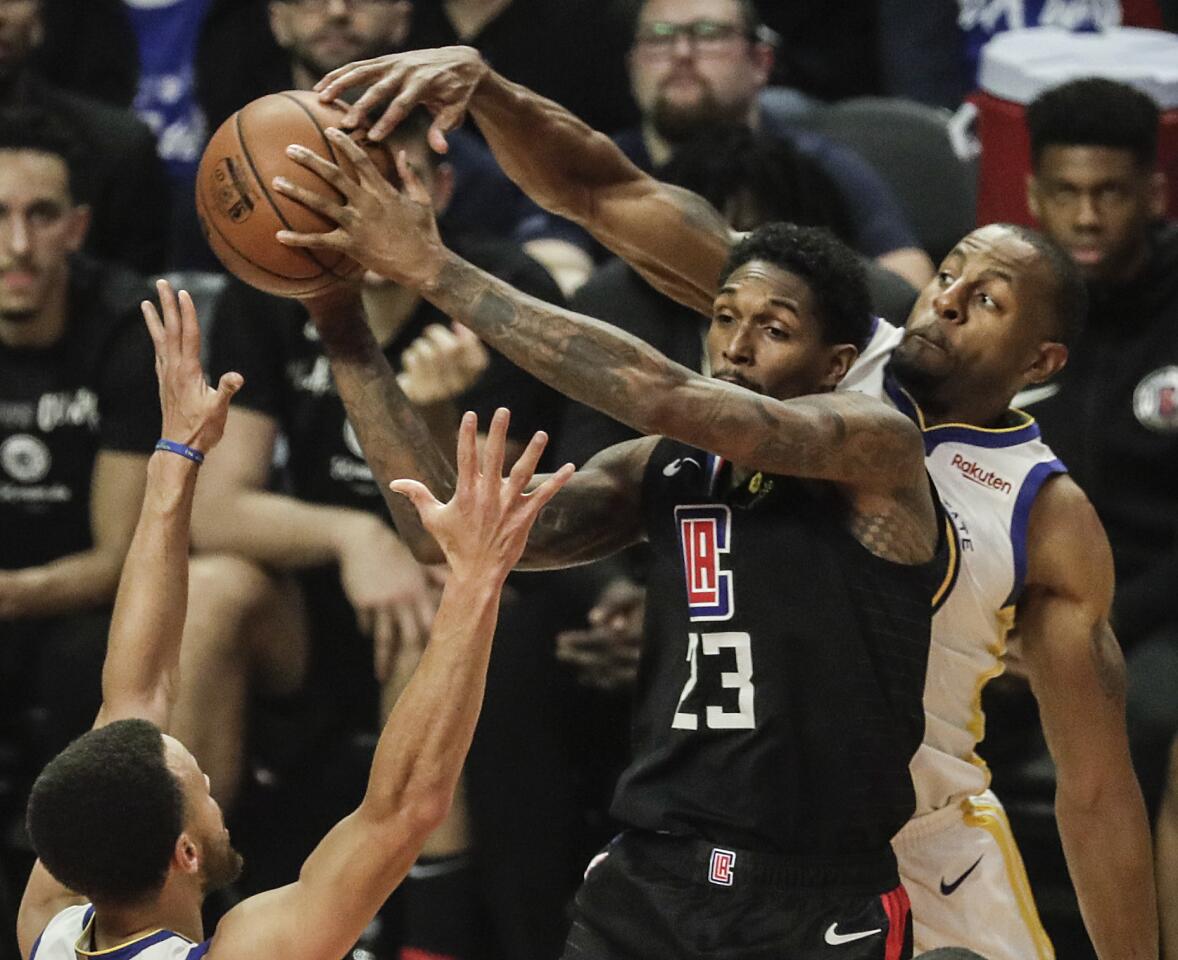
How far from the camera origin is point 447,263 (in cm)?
341

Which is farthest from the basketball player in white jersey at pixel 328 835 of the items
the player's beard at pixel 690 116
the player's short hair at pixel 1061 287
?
the player's beard at pixel 690 116

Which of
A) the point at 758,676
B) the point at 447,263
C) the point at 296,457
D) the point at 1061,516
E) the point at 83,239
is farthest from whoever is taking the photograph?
the point at 83,239

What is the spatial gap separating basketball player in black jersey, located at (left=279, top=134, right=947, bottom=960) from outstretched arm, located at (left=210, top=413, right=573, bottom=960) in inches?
14.0

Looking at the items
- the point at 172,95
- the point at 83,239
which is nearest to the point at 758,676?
the point at 83,239

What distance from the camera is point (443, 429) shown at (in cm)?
459

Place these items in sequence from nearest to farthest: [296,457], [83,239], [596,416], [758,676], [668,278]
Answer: [758,676], [668,278], [596,416], [296,457], [83,239]

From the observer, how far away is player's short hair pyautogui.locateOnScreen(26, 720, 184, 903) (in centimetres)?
323

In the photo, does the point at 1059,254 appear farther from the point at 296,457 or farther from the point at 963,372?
the point at 296,457

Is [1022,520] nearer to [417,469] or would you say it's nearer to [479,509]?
[417,469]

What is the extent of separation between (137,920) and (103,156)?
11.2 feet

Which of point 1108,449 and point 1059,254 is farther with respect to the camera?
point 1108,449

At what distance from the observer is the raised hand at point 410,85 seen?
11.8 ft

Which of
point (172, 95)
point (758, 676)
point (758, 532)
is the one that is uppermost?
point (172, 95)

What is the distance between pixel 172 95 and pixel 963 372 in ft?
12.2
